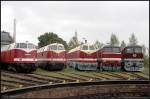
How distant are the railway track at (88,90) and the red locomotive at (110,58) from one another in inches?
209

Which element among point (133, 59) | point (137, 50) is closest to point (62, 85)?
point (133, 59)

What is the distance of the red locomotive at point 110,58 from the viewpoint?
1052 inches

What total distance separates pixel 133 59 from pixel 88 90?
895 centimetres

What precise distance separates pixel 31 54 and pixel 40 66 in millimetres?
7319

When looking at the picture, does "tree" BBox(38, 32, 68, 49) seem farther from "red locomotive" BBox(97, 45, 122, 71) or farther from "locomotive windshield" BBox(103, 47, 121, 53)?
"locomotive windshield" BBox(103, 47, 121, 53)

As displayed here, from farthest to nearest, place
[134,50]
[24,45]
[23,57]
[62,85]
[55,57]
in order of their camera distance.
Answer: [134,50]
[55,57]
[24,45]
[23,57]
[62,85]

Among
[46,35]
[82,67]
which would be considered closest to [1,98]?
[82,67]

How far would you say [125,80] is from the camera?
21438 millimetres

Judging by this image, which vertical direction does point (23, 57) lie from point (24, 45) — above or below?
below

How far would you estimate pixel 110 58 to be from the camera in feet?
87.5

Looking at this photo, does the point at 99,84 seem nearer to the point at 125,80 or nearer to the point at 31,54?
the point at 125,80

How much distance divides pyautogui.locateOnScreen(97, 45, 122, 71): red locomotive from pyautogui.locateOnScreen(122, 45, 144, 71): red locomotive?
1.04 meters

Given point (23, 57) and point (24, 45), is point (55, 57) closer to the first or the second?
point (24, 45)

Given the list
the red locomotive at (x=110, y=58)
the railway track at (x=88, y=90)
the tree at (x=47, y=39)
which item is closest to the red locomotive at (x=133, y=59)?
the red locomotive at (x=110, y=58)
